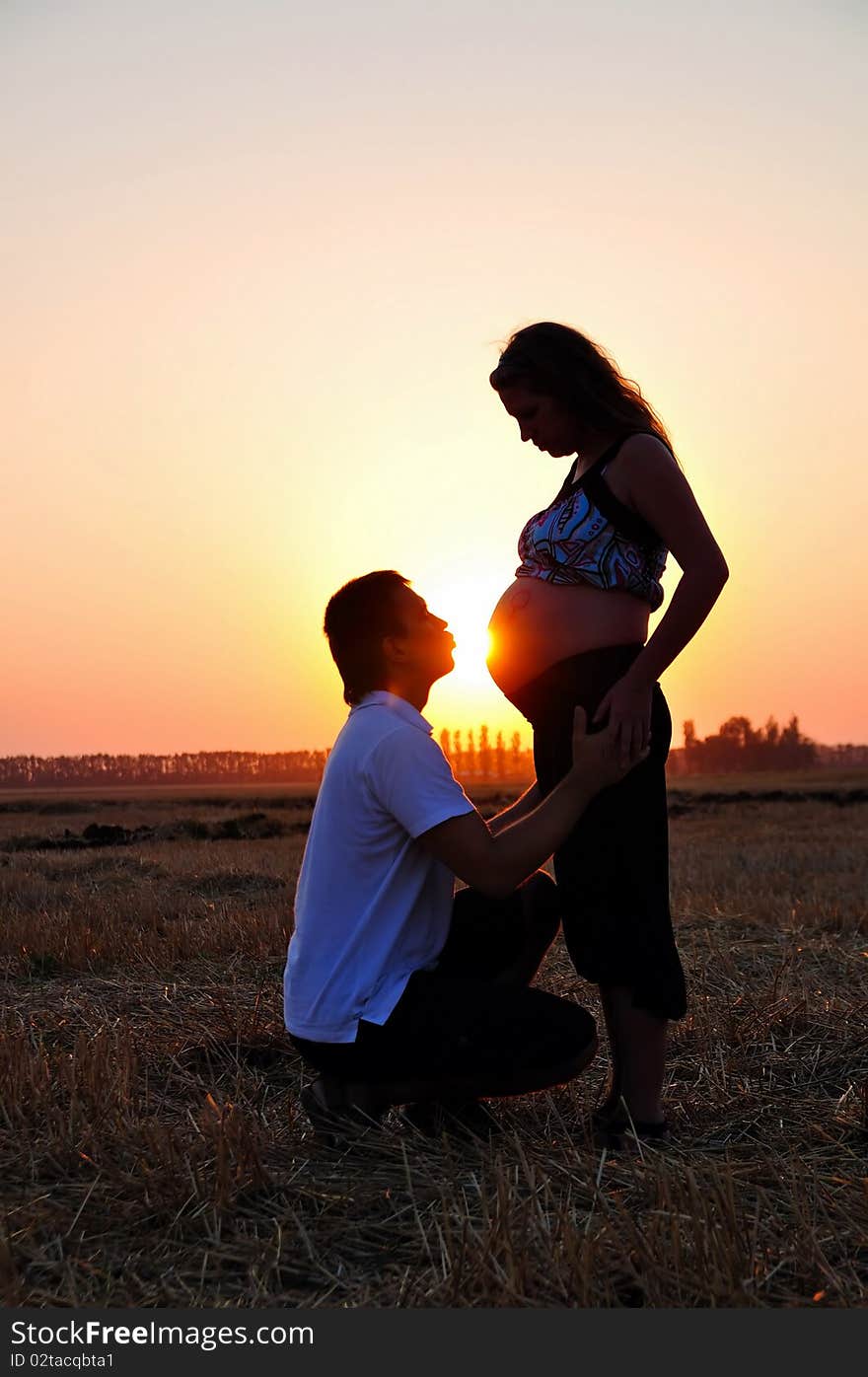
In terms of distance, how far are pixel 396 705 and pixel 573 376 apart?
1048 millimetres

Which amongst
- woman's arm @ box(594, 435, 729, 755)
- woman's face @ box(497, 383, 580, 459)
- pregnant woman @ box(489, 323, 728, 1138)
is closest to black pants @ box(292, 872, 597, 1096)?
pregnant woman @ box(489, 323, 728, 1138)

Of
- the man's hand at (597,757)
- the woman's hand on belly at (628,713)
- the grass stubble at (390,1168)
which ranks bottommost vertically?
the grass stubble at (390,1168)

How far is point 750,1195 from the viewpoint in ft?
7.91

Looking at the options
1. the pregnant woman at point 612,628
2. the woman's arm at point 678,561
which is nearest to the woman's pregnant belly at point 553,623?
the pregnant woman at point 612,628

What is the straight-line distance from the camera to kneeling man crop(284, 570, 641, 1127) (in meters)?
2.68

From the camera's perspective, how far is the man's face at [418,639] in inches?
113

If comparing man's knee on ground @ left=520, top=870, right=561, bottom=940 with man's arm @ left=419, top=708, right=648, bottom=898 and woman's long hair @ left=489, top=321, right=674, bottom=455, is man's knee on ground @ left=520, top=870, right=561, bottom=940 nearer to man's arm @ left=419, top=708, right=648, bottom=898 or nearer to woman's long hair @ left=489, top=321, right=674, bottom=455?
man's arm @ left=419, top=708, right=648, bottom=898

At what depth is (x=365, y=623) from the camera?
289 cm

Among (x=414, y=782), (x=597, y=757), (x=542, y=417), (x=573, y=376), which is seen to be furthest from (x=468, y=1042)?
(x=573, y=376)

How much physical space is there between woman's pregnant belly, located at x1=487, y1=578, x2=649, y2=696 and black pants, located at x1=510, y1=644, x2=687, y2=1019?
0.05 metres

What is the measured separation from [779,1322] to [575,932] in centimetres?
124

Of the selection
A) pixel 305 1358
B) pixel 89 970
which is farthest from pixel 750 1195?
pixel 89 970

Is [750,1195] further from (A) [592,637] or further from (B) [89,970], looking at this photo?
(B) [89,970]

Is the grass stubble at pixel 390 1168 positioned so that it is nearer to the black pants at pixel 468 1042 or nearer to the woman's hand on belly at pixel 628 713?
the black pants at pixel 468 1042
